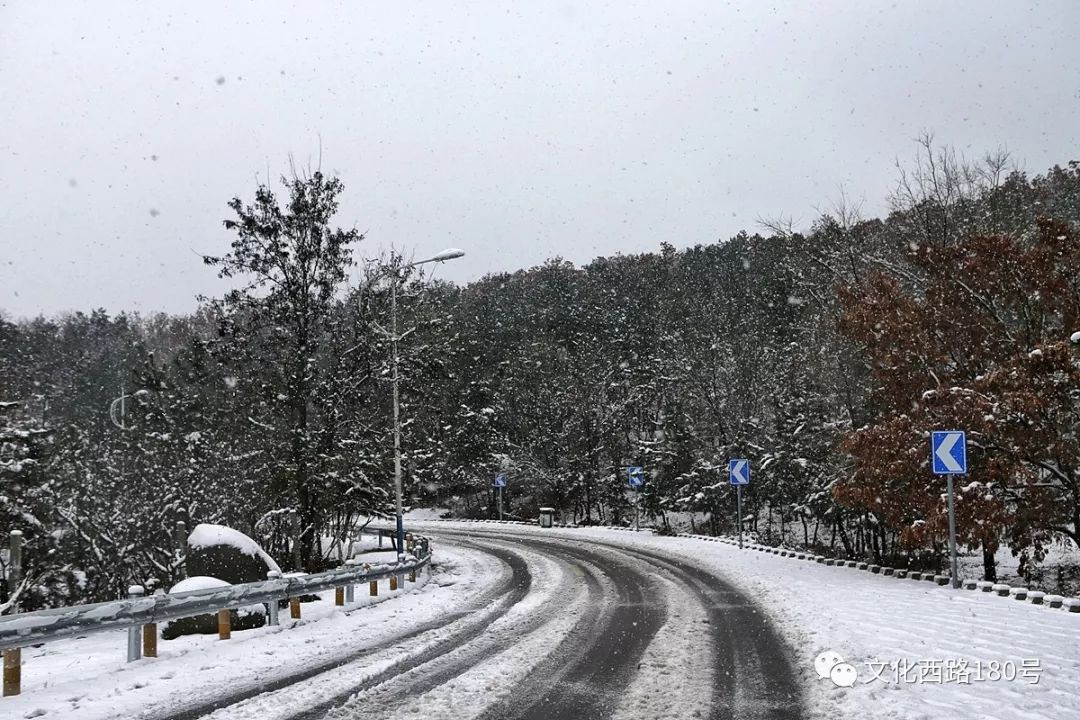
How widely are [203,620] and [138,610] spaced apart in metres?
2.07

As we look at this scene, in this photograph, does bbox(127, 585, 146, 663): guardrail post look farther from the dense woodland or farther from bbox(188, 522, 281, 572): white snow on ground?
the dense woodland

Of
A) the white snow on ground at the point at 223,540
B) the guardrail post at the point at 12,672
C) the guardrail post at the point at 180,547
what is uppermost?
the white snow on ground at the point at 223,540

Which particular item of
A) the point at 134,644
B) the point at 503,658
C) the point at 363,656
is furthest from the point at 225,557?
the point at 503,658

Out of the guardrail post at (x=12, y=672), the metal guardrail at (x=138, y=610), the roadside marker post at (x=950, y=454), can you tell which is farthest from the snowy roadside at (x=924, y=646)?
the guardrail post at (x=12, y=672)

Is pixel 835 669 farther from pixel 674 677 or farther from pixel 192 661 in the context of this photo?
pixel 192 661

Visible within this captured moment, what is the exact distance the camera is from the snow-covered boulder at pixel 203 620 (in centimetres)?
1062

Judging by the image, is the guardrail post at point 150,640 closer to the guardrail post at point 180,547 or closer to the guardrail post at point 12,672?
the guardrail post at point 12,672

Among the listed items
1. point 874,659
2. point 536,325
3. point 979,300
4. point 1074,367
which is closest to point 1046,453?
point 1074,367

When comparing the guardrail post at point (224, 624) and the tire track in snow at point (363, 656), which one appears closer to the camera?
the tire track in snow at point (363, 656)

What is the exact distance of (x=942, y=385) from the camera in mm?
16438

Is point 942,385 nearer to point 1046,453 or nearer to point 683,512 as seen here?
point 1046,453

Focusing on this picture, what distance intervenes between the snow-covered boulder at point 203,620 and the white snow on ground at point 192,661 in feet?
0.94

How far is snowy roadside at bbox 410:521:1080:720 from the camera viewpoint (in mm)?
6402

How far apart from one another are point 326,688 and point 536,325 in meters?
55.3
